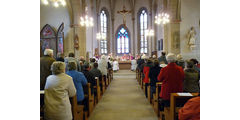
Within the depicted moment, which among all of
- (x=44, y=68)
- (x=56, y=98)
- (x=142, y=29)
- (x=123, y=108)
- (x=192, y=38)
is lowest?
(x=123, y=108)

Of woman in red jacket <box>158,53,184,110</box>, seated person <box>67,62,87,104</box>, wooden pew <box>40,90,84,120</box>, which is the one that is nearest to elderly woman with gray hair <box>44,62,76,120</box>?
wooden pew <box>40,90,84,120</box>

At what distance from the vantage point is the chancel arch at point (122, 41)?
20.8 m

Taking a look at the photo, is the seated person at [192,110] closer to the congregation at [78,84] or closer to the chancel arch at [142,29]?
the congregation at [78,84]

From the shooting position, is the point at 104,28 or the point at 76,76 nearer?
the point at 76,76

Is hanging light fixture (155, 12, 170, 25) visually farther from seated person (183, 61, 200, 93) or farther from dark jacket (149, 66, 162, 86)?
seated person (183, 61, 200, 93)

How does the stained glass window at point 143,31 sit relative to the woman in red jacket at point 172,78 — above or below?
above

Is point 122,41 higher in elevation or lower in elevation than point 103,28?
lower

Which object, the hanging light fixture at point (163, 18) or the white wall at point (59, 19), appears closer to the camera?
the hanging light fixture at point (163, 18)

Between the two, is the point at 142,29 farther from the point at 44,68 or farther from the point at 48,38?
the point at 44,68

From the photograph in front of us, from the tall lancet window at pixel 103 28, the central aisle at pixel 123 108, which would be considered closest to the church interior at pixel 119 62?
the central aisle at pixel 123 108

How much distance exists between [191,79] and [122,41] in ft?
58.6

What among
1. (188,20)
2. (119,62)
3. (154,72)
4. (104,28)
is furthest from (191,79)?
(104,28)

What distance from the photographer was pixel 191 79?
11.1 feet
